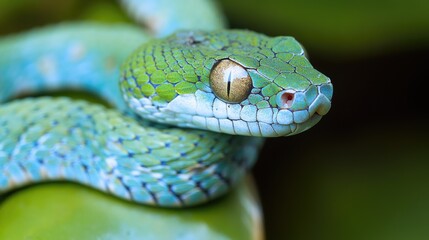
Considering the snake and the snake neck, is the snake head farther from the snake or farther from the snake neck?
the snake neck

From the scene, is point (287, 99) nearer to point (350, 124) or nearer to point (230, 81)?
point (230, 81)

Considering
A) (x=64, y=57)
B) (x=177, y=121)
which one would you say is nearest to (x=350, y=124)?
(x=64, y=57)

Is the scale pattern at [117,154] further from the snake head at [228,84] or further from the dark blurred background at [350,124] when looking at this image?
the dark blurred background at [350,124]

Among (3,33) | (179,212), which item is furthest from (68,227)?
(3,33)

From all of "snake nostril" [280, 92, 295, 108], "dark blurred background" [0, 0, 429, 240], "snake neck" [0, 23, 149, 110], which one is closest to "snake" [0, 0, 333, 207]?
"snake nostril" [280, 92, 295, 108]

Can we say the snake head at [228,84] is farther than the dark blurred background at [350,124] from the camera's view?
No

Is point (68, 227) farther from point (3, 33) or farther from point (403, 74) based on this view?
point (403, 74)

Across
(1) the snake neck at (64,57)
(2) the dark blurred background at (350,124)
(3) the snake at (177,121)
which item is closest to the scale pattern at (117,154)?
(3) the snake at (177,121)
